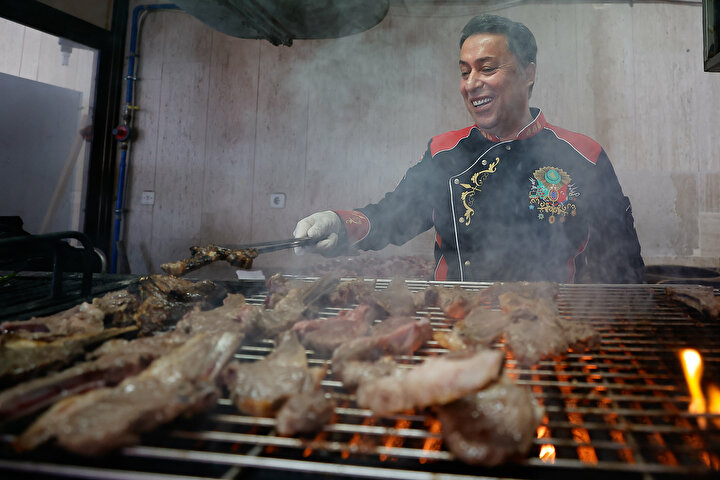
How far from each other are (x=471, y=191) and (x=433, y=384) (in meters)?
3.06

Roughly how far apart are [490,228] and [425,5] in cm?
414

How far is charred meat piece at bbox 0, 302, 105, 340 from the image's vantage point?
5.68ft

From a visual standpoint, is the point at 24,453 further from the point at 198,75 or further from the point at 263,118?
the point at 198,75

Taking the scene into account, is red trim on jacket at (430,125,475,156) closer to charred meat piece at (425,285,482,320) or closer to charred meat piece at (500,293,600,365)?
charred meat piece at (425,285,482,320)

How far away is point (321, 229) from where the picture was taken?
11.0ft

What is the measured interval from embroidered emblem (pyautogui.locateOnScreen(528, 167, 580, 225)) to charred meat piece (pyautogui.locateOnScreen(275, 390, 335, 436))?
3207mm

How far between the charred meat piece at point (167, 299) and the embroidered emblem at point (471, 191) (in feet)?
8.13

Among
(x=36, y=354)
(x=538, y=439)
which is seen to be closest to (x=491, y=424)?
(x=538, y=439)

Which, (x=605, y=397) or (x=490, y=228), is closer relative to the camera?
(x=605, y=397)

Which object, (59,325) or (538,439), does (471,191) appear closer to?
(538,439)

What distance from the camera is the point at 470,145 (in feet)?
13.7

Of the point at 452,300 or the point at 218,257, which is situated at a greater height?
the point at 218,257

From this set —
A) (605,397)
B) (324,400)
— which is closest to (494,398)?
(605,397)

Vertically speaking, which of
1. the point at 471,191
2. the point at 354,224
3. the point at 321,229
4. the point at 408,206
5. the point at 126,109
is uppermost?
the point at 126,109
